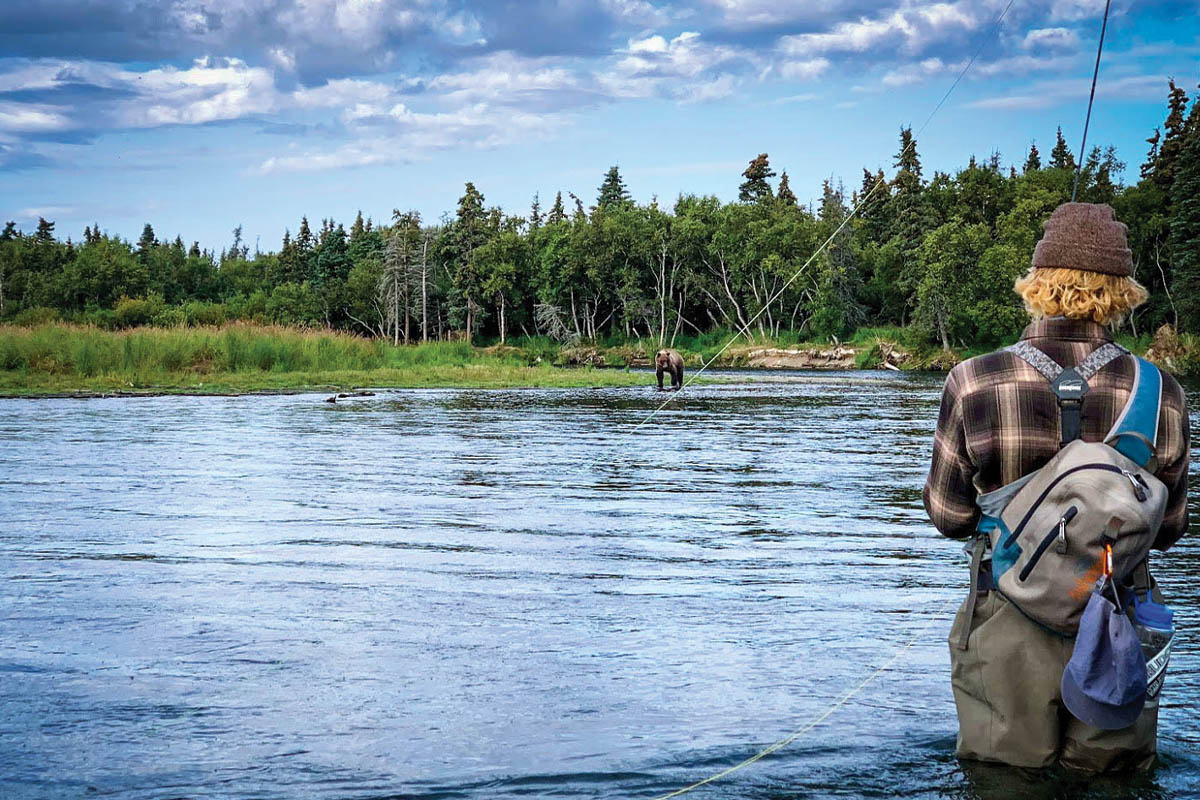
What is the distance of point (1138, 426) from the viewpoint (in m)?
3.36

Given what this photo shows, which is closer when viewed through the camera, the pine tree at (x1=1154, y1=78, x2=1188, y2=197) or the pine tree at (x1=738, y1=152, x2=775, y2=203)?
the pine tree at (x1=1154, y1=78, x2=1188, y2=197)

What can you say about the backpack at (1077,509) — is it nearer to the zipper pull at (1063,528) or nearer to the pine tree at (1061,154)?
the zipper pull at (1063,528)

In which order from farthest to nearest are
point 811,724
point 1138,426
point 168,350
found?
point 168,350 → point 811,724 → point 1138,426

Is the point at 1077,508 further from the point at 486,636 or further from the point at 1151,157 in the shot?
the point at 1151,157

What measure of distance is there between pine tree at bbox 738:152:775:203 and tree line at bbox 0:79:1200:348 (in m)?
0.18

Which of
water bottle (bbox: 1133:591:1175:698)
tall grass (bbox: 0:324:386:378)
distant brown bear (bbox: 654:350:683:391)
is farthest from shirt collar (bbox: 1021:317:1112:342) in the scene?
tall grass (bbox: 0:324:386:378)

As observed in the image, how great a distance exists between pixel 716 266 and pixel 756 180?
1888cm

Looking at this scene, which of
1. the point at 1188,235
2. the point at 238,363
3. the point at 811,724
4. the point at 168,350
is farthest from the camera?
the point at 1188,235

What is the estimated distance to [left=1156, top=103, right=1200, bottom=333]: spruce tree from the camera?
62.7 m

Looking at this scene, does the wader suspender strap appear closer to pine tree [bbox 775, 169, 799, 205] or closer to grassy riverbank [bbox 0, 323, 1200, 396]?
grassy riverbank [bbox 0, 323, 1200, 396]

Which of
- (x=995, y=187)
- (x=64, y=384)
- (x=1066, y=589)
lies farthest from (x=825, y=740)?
(x=995, y=187)

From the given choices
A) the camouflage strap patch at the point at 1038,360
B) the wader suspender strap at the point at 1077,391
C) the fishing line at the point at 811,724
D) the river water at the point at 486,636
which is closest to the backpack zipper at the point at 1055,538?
the wader suspender strap at the point at 1077,391

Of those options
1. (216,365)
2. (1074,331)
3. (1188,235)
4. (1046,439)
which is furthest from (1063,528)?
(1188,235)

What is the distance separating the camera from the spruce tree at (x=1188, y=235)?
206 feet
